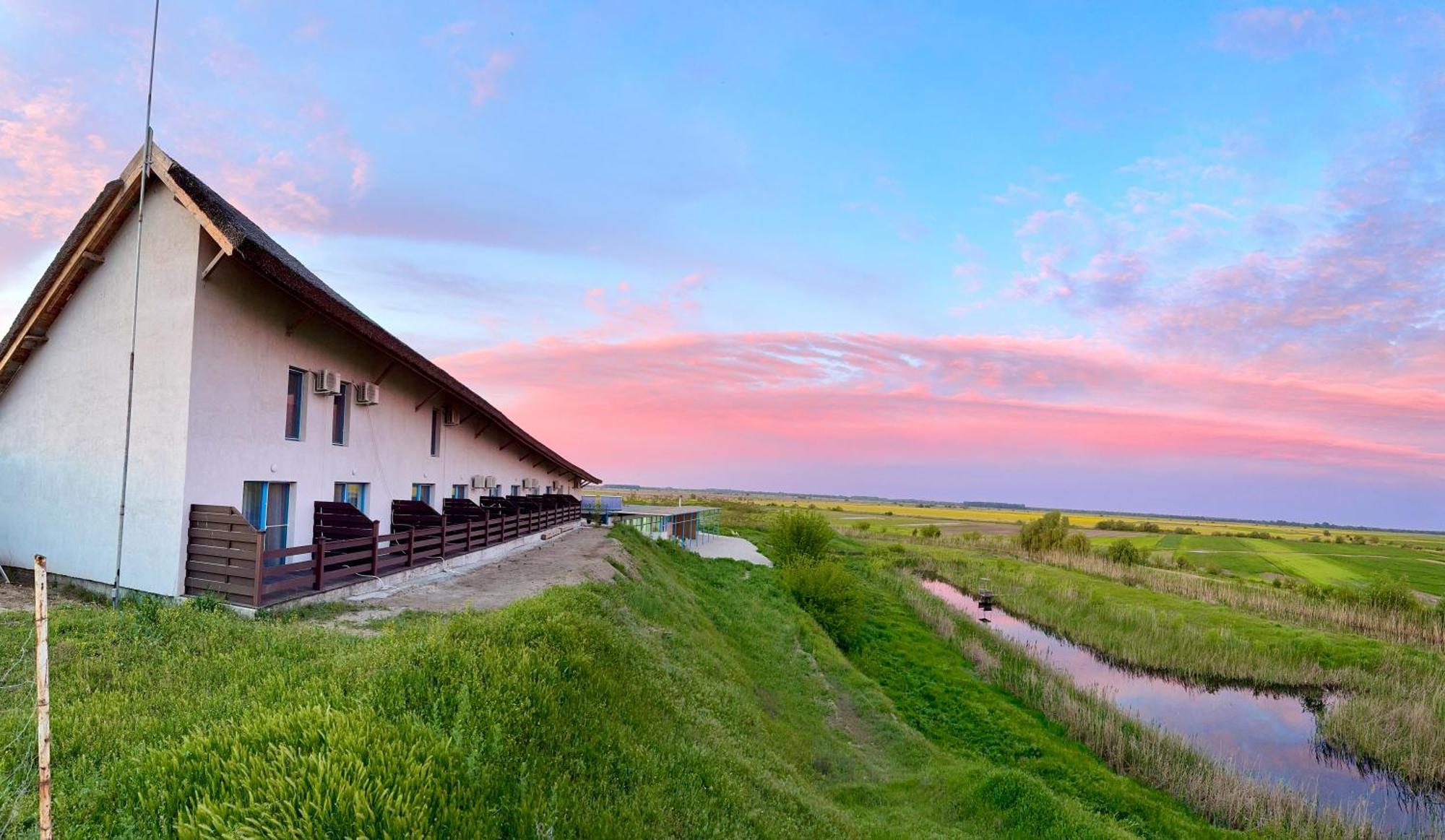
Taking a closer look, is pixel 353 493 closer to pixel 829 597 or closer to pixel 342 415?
pixel 342 415

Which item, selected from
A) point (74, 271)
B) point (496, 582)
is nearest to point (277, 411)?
point (74, 271)

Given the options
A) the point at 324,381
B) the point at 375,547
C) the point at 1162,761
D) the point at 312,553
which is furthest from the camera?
the point at 1162,761

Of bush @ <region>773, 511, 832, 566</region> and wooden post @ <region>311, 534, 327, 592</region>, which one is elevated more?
wooden post @ <region>311, 534, 327, 592</region>

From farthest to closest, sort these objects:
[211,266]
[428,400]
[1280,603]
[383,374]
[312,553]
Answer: [1280,603] → [428,400] → [383,374] → [312,553] → [211,266]

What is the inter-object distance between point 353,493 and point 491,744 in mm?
12200

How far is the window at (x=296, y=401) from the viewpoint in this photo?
1216 centimetres

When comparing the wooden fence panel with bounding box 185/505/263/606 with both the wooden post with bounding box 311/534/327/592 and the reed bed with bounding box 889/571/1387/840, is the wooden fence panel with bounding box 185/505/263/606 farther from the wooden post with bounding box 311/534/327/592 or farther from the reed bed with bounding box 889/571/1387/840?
the reed bed with bounding box 889/571/1387/840

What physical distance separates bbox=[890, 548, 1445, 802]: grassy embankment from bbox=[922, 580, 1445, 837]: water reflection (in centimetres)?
62

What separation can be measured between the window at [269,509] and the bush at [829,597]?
15296mm

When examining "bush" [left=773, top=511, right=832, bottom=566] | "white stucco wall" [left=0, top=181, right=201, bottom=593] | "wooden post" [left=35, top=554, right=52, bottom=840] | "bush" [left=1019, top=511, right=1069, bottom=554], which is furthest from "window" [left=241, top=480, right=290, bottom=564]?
"bush" [left=1019, top=511, right=1069, bottom=554]

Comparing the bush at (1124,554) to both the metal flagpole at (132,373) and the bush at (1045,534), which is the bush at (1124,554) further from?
the metal flagpole at (132,373)

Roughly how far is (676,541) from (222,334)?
2006cm

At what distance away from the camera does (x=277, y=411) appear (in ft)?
38.2

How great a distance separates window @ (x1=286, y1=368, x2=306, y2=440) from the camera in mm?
12164
